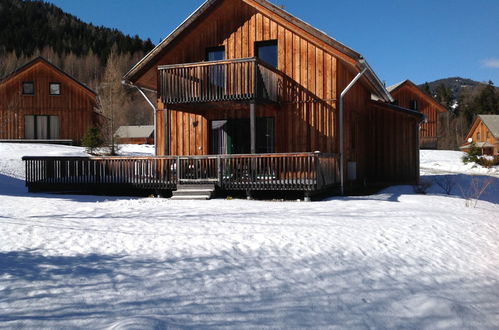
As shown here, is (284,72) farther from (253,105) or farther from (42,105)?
(42,105)

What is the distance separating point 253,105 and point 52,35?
332ft

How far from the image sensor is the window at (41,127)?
36.6 metres

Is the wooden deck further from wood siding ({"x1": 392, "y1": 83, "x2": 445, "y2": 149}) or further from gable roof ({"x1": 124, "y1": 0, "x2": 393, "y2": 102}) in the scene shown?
wood siding ({"x1": 392, "y1": 83, "x2": 445, "y2": 149})

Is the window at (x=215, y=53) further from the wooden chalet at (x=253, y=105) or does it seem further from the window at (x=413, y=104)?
the window at (x=413, y=104)

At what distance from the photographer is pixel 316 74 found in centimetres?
1594

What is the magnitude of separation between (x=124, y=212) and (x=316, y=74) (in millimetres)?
8612

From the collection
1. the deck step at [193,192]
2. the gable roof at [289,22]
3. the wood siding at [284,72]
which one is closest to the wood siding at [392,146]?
the gable roof at [289,22]

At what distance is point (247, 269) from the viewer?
621 centimetres

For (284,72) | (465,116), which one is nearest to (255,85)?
(284,72)

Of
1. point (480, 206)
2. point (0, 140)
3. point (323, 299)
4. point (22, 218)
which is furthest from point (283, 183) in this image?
point (0, 140)

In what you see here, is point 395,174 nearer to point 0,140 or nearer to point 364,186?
point 364,186

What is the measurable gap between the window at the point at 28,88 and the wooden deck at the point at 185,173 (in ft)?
77.2

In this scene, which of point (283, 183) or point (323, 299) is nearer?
point (323, 299)

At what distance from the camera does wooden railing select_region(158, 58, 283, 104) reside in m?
14.7
